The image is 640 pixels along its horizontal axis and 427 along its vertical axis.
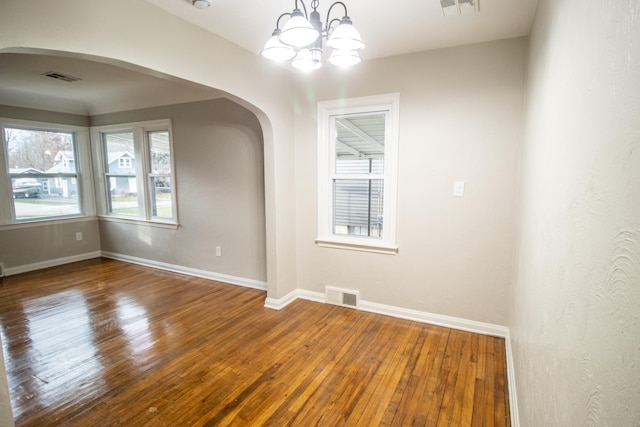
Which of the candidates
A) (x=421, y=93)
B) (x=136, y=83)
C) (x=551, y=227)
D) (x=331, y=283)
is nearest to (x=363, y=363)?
(x=331, y=283)

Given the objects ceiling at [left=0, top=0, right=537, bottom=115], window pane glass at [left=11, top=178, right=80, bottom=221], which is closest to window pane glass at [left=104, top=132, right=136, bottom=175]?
window pane glass at [left=11, top=178, right=80, bottom=221]

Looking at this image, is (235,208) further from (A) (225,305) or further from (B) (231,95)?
(B) (231,95)

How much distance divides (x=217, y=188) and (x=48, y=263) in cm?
329

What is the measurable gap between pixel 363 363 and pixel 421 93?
240 cm

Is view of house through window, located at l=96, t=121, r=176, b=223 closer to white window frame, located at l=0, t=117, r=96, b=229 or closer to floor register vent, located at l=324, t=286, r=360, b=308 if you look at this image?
white window frame, located at l=0, t=117, r=96, b=229

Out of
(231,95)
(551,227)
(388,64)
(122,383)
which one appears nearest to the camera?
(551,227)

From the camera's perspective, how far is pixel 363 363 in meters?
2.51

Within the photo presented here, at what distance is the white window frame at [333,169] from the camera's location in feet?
10.3

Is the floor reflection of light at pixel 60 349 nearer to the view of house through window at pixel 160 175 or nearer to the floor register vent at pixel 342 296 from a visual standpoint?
the view of house through window at pixel 160 175

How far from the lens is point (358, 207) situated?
11.5ft

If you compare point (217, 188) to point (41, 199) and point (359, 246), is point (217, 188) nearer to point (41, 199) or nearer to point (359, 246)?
point (359, 246)

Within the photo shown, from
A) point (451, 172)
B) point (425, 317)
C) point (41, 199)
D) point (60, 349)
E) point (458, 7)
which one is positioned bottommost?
point (60, 349)

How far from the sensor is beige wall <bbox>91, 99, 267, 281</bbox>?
4000 mm

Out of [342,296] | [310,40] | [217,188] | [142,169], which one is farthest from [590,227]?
[142,169]
